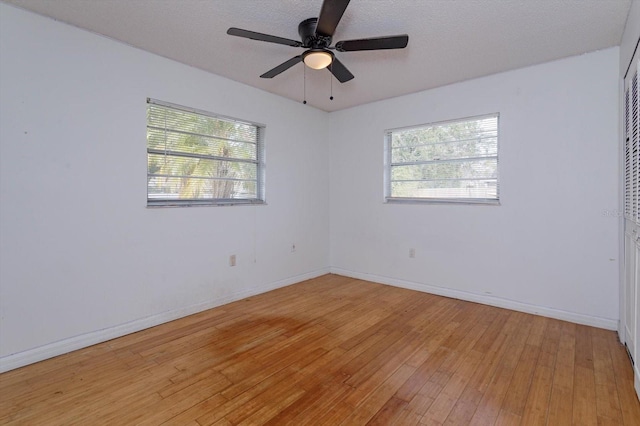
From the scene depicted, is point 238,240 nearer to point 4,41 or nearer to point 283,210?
point 283,210

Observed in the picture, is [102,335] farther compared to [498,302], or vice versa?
[498,302]

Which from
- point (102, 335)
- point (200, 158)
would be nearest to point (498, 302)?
point (200, 158)

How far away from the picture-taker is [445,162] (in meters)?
3.95

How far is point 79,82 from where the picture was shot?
2.56 meters

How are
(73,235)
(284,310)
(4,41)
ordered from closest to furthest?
(4,41), (73,235), (284,310)

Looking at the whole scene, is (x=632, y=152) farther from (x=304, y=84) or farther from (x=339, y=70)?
(x=304, y=84)

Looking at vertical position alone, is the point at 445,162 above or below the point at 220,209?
above

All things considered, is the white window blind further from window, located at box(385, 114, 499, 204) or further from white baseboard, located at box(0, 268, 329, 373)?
white baseboard, located at box(0, 268, 329, 373)

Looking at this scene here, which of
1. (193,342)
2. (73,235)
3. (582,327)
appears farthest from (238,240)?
(582,327)

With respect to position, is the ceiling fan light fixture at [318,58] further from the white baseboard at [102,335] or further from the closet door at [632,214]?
the white baseboard at [102,335]

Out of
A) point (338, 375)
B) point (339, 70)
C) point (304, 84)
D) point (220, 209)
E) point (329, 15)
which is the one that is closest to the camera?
point (329, 15)

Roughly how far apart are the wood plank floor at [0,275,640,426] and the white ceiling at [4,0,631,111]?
263 cm

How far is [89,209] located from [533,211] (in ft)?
14.1

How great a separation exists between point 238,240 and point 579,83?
13.0 ft
